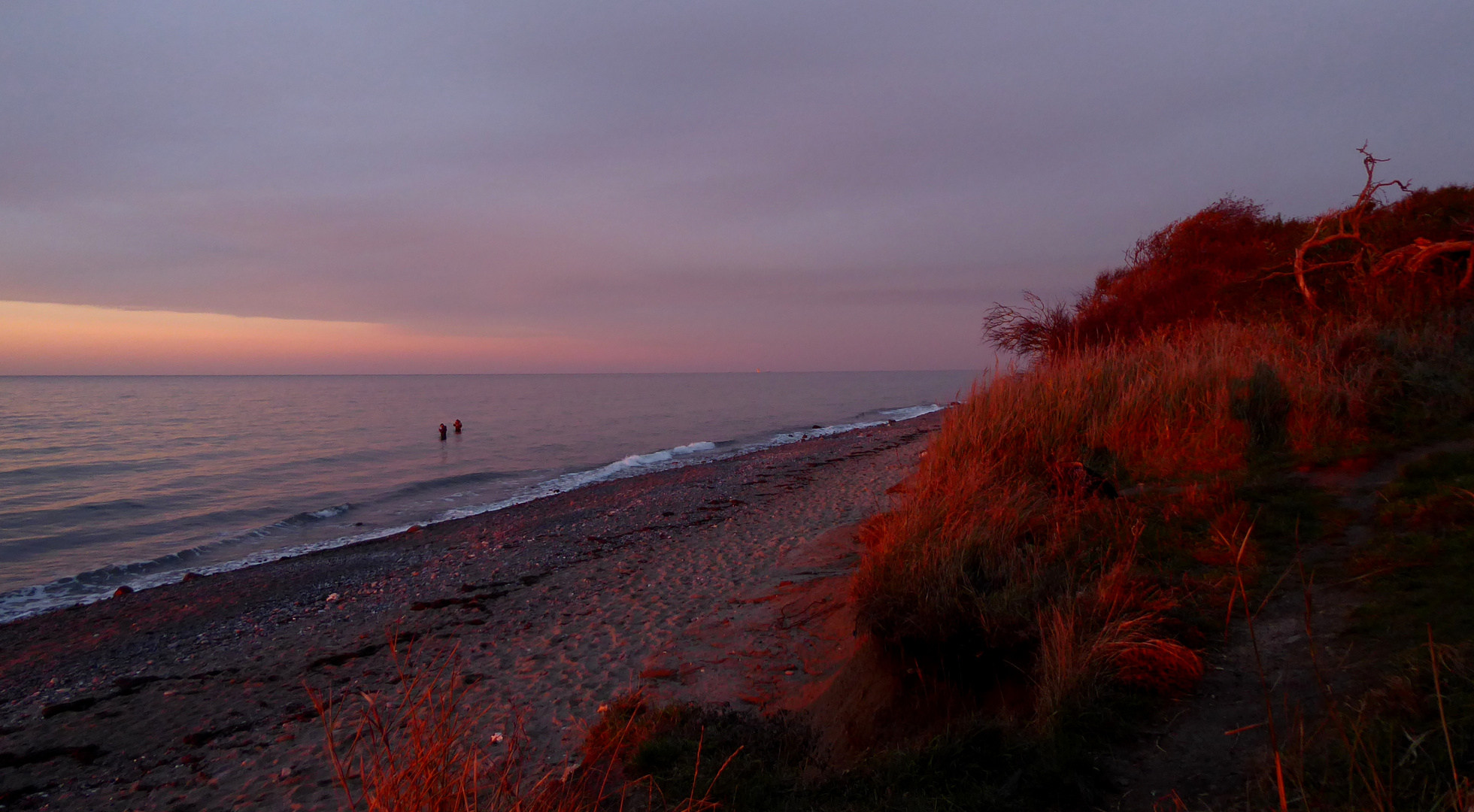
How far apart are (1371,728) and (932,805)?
172 centimetres

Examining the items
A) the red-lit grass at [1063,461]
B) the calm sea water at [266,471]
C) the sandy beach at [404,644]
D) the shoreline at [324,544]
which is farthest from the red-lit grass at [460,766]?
the shoreline at [324,544]

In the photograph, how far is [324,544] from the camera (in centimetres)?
1519

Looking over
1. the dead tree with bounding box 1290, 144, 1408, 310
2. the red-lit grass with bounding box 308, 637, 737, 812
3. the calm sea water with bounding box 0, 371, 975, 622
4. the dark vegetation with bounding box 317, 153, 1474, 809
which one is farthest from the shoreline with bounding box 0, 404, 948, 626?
the dead tree with bounding box 1290, 144, 1408, 310

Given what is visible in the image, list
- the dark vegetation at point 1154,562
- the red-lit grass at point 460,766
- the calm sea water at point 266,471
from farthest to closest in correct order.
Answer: the calm sea water at point 266,471, the dark vegetation at point 1154,562, the red-lit grass at point 460,766

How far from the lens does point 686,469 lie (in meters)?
23.7

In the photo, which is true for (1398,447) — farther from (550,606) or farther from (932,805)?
(550,606)

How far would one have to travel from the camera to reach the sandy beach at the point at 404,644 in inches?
219

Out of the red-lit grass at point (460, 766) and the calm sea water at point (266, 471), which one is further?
the calm sea water at point (266, 471)

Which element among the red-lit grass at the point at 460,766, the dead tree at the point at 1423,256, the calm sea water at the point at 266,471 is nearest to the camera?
the red-lit grass at the point at 460,766

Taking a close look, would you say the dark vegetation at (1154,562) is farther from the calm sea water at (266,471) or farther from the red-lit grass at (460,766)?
the calm sea water at (266,471)

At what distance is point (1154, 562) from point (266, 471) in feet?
90.2

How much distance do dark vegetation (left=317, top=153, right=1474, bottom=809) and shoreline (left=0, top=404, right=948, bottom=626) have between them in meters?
12.3

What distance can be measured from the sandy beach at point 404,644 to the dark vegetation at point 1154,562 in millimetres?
1081

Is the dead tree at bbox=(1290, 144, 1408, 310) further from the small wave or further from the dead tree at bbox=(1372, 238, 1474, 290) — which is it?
the small wave
